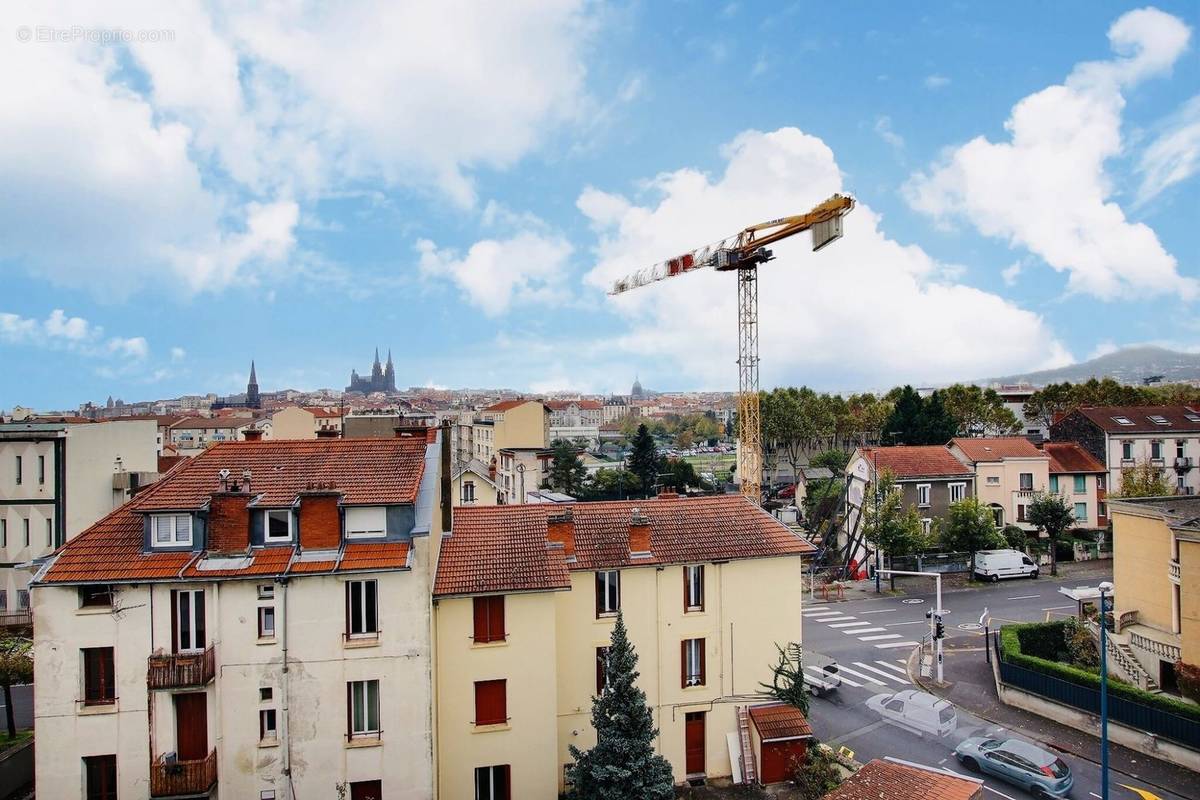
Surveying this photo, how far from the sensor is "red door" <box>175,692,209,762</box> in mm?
17109

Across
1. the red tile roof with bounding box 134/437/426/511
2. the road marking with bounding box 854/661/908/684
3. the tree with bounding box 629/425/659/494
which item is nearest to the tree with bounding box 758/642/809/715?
the road marking with bounding box 854/661/908/684

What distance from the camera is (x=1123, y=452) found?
52594 millimetres

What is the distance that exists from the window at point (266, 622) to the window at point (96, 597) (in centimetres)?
344

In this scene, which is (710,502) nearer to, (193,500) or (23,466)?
(193,500)

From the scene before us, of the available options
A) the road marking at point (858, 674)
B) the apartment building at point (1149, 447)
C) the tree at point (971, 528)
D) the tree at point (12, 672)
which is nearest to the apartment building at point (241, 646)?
the tree at point (12, 672)

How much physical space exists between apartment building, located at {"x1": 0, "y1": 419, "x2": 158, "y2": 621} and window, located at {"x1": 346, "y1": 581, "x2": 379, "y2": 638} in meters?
26.5

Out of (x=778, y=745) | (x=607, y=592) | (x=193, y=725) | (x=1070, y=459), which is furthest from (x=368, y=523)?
(x=1070, y=459)

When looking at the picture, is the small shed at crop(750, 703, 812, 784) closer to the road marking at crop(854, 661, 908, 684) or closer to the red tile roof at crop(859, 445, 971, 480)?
the road marking at crop(854, 661, 908, 684)

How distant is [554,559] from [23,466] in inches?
1204

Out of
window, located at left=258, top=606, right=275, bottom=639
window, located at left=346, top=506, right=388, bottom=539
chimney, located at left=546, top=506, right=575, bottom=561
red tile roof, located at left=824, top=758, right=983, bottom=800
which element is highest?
window, located at left=346, top=506, right=388, bottom=539

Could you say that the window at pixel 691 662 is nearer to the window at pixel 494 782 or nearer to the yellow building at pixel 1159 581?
the window at pixel 494 782

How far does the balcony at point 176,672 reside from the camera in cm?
1642

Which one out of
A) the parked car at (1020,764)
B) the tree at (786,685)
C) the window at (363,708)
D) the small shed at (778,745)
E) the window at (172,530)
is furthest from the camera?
the tree at (786,685)

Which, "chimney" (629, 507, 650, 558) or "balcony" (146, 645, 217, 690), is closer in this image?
"balcony" (146, 645, 217, 690)
